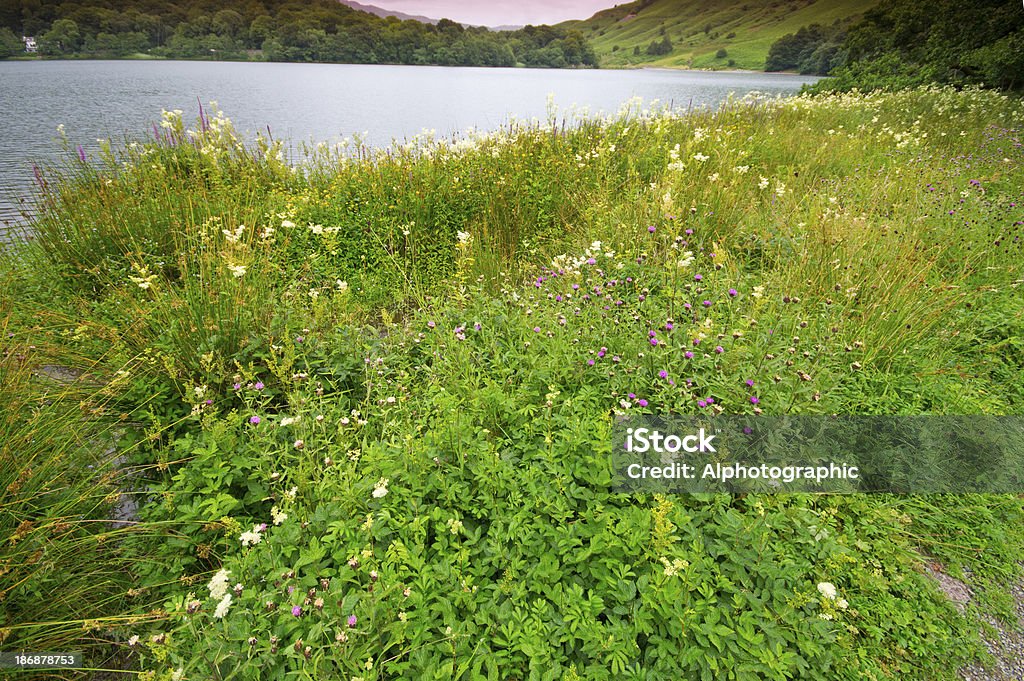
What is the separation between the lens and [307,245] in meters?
5.66

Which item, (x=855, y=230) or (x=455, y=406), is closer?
(x=455, y=406)

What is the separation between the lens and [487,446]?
7.81 feet

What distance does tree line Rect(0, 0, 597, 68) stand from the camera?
1372 inches

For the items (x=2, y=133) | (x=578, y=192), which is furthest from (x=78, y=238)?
(x=2, y=133)

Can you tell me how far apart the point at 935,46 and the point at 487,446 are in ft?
93.9

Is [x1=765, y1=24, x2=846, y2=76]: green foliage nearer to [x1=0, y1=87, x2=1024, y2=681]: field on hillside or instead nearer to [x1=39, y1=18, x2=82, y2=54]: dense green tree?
[x1=0, y1=87, x2=1024, y2=681]: field on hillside

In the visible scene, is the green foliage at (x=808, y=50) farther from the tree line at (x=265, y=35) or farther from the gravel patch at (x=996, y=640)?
the gravel patch at (x=996, y=640)

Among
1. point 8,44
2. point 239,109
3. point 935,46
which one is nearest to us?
point 239,109

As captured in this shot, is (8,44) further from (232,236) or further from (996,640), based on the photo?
(996,640)

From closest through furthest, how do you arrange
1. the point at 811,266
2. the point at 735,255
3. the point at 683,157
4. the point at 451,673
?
the point at 451,673, the point at 811,266, the point at 735,255, the point at 683,157

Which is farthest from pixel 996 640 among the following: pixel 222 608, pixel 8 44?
pixel 8 44

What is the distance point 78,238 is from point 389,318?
13.5 ft

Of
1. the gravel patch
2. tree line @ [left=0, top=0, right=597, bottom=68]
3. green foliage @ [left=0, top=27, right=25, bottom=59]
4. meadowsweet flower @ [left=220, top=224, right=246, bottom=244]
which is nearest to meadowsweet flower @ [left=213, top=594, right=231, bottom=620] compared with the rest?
meadowsweet flower @ [left=220, top=224, right=246, bottom=244]

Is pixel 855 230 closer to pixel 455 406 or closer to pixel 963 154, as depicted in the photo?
pixel 455 406
